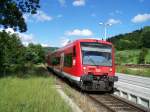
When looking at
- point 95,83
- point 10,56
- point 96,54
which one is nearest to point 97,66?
point 96,54

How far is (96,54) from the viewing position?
63.2ft

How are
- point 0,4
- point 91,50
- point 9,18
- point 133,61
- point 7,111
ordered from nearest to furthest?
point 7,111 → point 91,50 → point 0,4 → point 9,18 → point 133,61

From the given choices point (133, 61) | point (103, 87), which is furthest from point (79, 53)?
point (133, 61)

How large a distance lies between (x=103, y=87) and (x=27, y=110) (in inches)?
375

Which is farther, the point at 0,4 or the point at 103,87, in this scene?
the point at 0,4

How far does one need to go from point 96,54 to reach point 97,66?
741 millimetres

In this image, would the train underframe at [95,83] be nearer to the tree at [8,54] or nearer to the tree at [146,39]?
the tree at [8,54]

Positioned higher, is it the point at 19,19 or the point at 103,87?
the point at 19,19

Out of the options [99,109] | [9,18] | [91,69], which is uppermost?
[9,18]

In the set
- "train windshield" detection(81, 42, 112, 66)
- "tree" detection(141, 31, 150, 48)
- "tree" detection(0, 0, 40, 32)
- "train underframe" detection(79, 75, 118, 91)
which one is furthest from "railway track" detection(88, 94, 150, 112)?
"tree" detection(141, 31, 150, 48)

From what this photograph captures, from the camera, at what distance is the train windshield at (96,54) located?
19031mm

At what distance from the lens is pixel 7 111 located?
362 inches

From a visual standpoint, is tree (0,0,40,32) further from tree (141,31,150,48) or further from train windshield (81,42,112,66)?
tree (141,31,150,48)

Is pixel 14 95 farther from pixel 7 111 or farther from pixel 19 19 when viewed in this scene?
pixel 19 19
